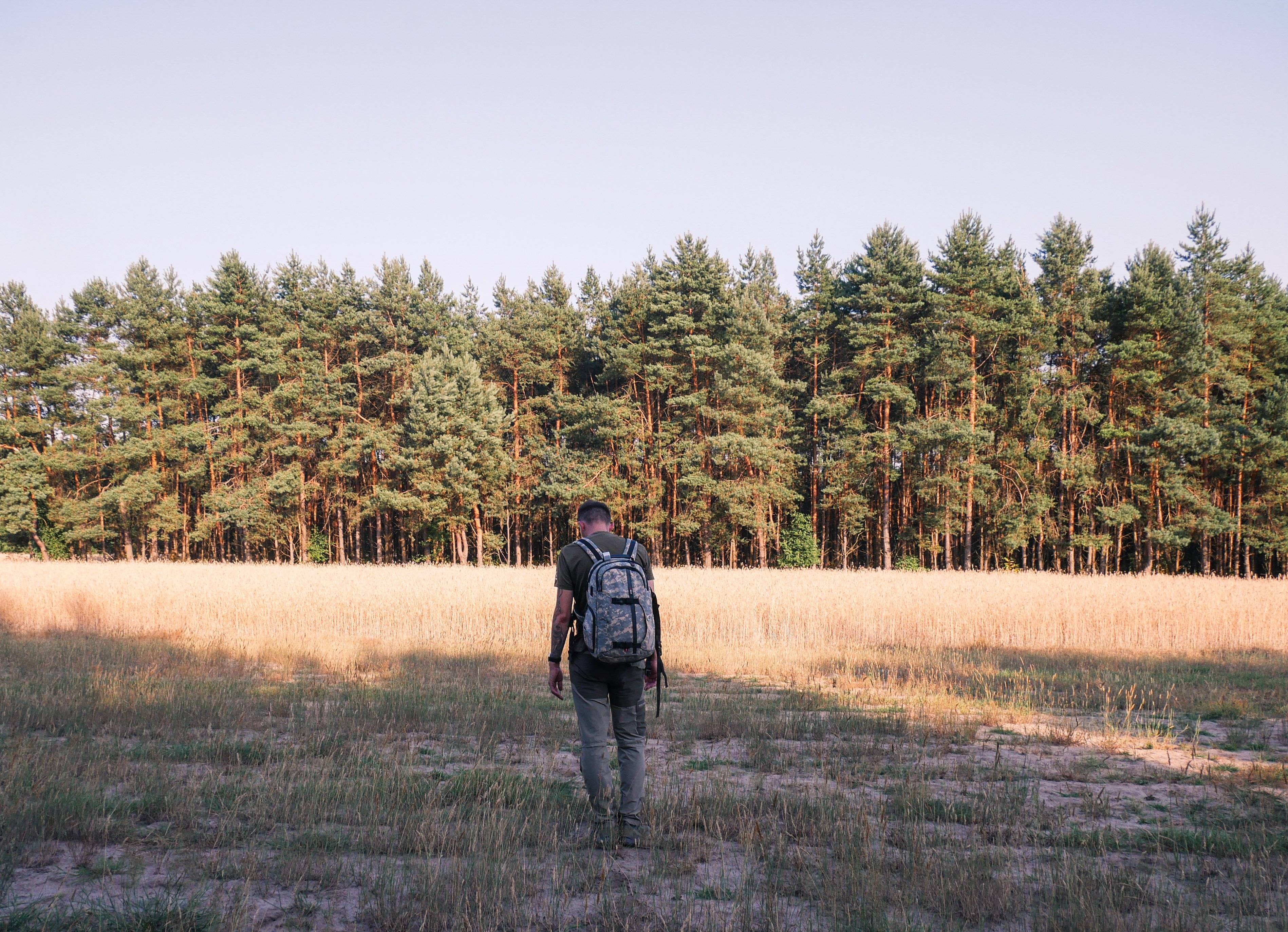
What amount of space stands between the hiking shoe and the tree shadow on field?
600cm

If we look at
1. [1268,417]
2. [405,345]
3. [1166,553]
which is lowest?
[1166,553]

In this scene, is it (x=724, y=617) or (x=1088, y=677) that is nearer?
(x=1088, y=677)

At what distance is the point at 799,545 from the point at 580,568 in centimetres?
3766

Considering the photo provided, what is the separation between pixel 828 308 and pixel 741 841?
3959 cm

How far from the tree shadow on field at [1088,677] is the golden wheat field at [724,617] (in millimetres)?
714

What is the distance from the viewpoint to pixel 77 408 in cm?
4647

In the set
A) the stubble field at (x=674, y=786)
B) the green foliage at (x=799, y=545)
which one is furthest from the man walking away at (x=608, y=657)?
the green foliage at (x=799, y=545)

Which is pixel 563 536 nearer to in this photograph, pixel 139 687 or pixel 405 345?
pixel 405 345

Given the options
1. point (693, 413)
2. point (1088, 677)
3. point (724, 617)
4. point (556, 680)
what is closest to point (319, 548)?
point (693, 413)

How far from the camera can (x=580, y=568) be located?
4781 mm

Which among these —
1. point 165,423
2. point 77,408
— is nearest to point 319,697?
point 165,423

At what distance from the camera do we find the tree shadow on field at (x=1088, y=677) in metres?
9.27

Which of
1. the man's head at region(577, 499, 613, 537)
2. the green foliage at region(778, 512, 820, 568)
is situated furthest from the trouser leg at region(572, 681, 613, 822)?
the green foliage at region(778, 512, 820, 568)

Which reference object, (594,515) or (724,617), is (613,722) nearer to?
(594,515)
